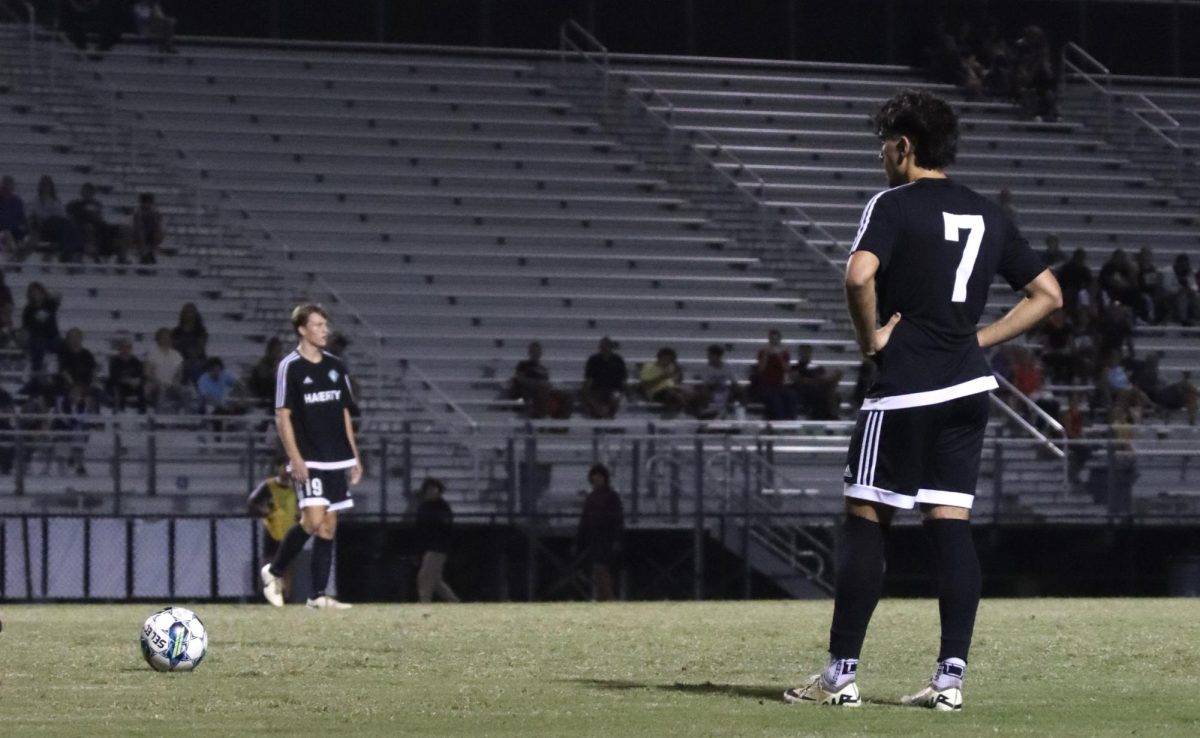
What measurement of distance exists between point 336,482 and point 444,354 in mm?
11104

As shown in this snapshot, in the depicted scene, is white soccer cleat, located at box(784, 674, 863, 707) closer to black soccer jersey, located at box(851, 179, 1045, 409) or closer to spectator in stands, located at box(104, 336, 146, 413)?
black soccer jersey, located at box(851, 179, 1045, 409)

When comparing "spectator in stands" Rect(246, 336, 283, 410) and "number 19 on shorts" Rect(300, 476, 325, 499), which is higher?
"spectator in stands" Rect(246, 336, 283, 410)

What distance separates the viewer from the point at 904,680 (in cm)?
898

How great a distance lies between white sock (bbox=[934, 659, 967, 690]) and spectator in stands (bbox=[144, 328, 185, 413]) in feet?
52.1

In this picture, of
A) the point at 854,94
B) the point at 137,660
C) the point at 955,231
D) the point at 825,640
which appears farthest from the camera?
the point at 854,94

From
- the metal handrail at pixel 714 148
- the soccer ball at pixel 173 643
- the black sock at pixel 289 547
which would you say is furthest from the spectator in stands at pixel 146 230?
the soccer ball at pixel 173 643

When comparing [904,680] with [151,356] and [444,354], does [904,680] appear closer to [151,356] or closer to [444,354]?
[151,356]

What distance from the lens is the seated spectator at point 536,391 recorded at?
79.6ft

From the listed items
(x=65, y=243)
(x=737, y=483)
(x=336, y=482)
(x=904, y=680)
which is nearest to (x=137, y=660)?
(x=904, y=680)

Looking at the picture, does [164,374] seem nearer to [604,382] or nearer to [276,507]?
[276,507]

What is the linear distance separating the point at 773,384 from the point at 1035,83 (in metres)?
12.1

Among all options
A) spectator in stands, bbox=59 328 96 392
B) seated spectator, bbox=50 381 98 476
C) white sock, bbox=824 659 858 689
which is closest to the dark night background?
spectator in stands, bbox=59 328 96 392

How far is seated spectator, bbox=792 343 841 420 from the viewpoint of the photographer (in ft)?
82.3

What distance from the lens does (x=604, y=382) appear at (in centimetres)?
2494
